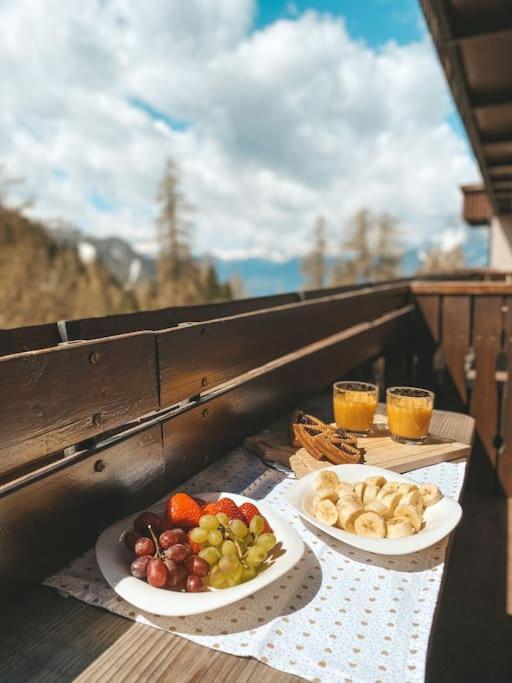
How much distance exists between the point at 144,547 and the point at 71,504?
186 mm

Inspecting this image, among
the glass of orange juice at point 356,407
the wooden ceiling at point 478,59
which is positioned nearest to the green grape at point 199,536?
the glass of orange juice at point 356,407

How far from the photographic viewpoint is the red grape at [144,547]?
963mm

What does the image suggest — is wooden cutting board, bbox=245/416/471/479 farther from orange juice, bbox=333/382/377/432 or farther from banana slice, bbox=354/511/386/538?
banana slice, bbox=354/511/386/538

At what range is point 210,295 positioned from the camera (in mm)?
39062

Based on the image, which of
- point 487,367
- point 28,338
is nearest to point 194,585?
point 28,338

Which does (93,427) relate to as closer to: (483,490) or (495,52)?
(483,490)

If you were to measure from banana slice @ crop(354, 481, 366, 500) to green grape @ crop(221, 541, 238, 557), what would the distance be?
383 mm

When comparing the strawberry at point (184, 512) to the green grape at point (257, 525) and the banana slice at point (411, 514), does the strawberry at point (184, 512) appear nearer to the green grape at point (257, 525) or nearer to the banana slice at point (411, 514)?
the green grape at point (257, 525)

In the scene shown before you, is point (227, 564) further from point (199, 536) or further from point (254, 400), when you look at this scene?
point (254, 400)

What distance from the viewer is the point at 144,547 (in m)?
0.96

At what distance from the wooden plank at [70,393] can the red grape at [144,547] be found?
235 millimetres

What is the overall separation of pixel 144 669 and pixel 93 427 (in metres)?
0.47

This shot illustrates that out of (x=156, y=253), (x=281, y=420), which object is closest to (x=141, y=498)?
(x=281, y=420)

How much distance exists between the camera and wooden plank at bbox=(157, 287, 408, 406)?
134cm
